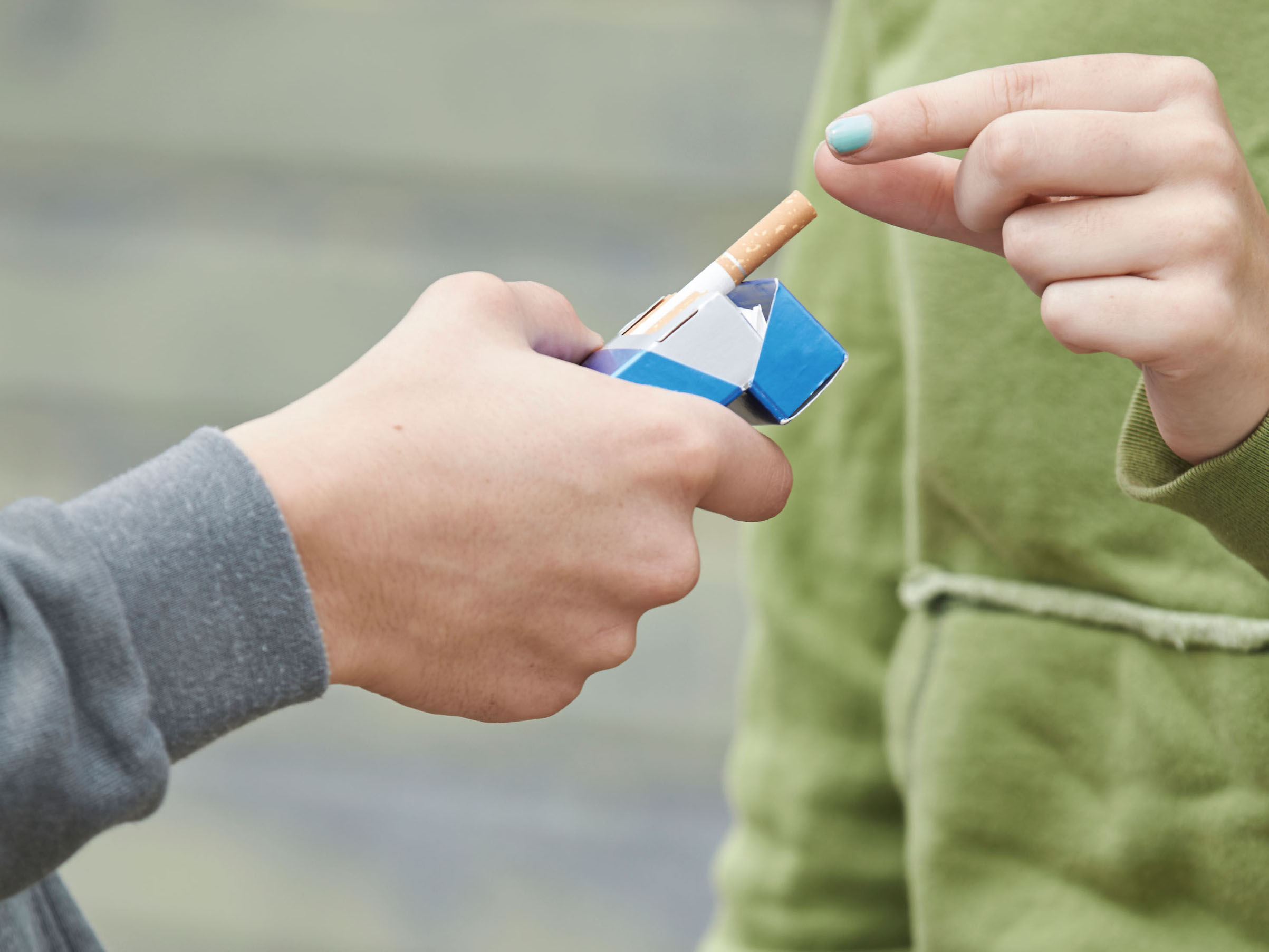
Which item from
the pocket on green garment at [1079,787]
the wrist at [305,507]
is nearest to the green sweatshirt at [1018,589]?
the pocket on green garment at [1079,787]

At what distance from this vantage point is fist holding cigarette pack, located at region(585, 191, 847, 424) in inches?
14.9

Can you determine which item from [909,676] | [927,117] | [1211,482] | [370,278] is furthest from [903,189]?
[370,278]

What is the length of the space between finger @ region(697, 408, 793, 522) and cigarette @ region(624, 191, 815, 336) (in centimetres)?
5

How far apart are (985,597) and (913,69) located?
24 centimetres

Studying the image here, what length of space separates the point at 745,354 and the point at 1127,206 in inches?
5.0

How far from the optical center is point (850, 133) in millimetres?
344

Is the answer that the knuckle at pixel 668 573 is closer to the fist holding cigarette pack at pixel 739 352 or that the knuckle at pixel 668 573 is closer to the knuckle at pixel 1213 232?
the fist holding cigarette pack at pixel 739 352

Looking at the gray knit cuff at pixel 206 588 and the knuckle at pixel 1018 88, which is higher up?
the knuckle at pixel 1018 88

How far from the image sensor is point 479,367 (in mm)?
361

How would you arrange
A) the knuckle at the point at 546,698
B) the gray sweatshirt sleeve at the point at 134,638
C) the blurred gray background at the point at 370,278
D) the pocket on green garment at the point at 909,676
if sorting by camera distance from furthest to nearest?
1. the blurred gray background at the point at 370,278
2. the pocket on green garment at the point at 909,676
3. the knuckle at the point at 546,698
4. the gray sweatshirt sleeve at the point at 134,638

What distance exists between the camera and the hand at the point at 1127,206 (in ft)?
1.03

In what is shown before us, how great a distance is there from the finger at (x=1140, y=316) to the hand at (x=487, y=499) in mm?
114

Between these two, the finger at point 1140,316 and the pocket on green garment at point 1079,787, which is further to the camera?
the pocket on green garment at point 1079,787

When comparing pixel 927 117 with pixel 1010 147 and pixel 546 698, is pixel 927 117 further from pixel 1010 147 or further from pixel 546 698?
pixel 546 698
